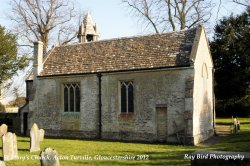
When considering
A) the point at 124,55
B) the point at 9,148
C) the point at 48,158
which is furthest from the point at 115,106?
the point at 48,158

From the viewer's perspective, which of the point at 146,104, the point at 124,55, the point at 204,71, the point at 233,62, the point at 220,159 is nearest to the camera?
the point at 220,159

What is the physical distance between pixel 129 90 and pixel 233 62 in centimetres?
2452

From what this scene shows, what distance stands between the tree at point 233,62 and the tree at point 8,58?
86.1ft

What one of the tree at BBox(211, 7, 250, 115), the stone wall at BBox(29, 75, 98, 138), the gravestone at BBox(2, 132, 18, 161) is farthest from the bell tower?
the gravestone at BBox(2, 132, 18, 161)

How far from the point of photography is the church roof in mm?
21266

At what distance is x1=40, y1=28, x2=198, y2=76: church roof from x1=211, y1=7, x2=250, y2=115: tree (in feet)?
67.3

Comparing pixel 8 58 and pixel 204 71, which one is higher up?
pixel 8 58

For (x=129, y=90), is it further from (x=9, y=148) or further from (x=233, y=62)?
(x=233, y=62)

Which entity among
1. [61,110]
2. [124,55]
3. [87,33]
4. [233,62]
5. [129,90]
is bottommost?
[61,110]

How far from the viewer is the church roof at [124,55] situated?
837 inches

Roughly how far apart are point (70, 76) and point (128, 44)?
5.25 meters

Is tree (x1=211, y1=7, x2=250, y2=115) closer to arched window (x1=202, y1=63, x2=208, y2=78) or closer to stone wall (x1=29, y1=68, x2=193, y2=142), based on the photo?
arched window (x1=202, y1=63, x2=208, y2=78)

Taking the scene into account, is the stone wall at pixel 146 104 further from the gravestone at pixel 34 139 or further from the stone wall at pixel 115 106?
the gravestone at pixel 34 139

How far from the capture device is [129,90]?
22.0 meters
